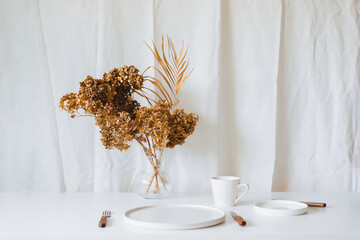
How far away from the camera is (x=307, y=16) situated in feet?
4.32

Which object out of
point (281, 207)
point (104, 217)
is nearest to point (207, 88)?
point (281, 207)

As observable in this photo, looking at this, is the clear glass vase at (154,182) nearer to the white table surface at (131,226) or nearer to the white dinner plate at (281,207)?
the white table surface at (131,226)

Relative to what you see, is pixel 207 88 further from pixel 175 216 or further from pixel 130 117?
pixel 175 216

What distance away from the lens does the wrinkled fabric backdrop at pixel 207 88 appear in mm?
1286

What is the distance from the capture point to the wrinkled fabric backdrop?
4.22 feet

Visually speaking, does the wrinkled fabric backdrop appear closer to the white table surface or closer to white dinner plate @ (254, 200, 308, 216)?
the white table surface

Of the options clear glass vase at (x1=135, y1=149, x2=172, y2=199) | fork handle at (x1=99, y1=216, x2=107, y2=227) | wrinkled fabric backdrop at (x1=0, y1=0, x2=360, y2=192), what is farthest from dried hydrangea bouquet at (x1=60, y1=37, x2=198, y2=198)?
fork handle at (x1=99, y1=216, x2=107, y2=227)

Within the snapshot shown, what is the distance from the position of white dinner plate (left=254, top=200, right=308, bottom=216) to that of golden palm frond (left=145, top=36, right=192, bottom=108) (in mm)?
444

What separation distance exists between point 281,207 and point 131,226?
0.42m

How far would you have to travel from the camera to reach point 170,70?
4.13 ft

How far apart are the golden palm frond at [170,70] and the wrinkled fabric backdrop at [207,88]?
0.03 meters

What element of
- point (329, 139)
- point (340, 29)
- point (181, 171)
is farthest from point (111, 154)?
point (340, 29)

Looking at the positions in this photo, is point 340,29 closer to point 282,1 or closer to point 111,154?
point 282,1

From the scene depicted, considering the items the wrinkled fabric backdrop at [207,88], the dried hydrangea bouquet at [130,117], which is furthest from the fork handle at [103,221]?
the wrinkled fabric backdrop at [207,88]
